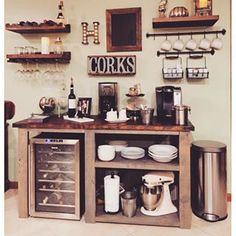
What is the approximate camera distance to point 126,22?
11.2 ft

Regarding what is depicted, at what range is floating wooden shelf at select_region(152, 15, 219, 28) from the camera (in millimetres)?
3073

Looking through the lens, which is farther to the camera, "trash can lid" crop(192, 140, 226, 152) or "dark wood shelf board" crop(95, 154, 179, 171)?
"trash can lid" crop(192, 140, 226, 152)

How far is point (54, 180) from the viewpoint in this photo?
301 centimetres

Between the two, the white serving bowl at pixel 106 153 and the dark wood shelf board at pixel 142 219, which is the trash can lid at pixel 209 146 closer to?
the dark wood shelf board at pixel 142 219

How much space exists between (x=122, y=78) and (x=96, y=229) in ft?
5.39

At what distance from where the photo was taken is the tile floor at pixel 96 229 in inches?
107

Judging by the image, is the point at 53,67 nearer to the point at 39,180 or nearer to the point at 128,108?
the point at 128,108

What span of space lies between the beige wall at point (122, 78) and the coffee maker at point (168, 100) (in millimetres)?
328

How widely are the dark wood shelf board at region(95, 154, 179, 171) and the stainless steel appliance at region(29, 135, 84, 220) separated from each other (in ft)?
0.94

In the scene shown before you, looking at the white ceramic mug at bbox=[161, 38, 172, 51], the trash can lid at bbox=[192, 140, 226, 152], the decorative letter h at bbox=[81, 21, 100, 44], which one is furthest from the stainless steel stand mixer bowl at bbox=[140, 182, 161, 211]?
the decorative letter h at bbox=[81, 21, 100, 44]

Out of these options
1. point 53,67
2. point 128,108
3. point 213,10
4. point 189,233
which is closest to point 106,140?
point 128,108

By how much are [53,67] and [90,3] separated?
2.78ft

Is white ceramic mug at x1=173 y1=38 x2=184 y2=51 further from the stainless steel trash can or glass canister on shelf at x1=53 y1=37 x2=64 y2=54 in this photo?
glass canister on shelf at x1=53 y1=37 x2=64 y2=54

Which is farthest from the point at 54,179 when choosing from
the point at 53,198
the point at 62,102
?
the point at 62,102
